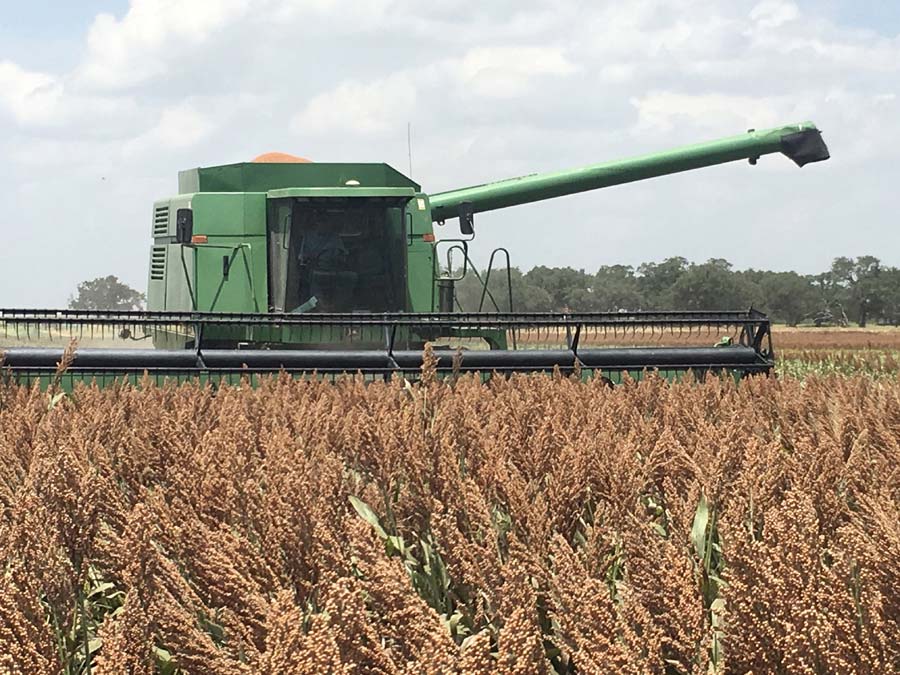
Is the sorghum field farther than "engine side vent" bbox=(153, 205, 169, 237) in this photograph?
No

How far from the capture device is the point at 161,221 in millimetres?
11688

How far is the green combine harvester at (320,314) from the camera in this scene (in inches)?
308

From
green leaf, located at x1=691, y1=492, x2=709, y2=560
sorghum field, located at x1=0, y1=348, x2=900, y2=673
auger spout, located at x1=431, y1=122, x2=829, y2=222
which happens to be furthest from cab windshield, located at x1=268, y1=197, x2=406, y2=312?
green leaf, located at x1=691, y1=492, x2=709, y2=560

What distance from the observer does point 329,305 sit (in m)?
9.60

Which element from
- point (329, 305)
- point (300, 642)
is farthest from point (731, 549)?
point (329, 305)

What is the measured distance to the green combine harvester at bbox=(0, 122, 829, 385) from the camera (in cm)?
783

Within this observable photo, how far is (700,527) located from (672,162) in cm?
1129

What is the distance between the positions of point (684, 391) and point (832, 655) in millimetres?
3685

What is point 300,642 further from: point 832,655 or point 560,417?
point 560,417

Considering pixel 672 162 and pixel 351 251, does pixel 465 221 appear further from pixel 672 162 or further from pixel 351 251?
pixel 672 162

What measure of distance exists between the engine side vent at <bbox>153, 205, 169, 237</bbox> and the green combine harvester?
3cm

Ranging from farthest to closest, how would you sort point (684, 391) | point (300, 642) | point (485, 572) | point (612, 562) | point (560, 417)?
1. point (684, 391)
2. point (560, 417)
3. point (612, 562)
4. point (485, 572)
5. point (300, 642)

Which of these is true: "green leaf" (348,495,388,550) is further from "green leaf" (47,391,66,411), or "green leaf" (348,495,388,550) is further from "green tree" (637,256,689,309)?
"green tree" (637,256,689,309)

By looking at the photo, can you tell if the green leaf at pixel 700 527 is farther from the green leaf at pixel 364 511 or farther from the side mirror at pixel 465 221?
the side mirror at pixel 465 221
